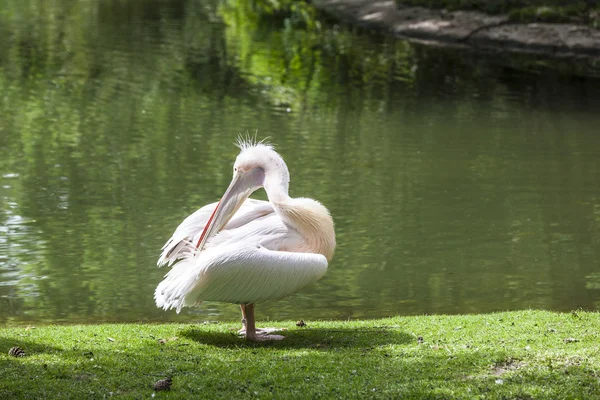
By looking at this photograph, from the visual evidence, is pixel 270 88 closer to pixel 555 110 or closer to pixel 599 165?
pixel 555 110

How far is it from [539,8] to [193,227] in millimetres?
22897

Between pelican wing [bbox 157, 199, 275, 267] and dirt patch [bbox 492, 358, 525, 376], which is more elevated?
pelican wing [bbox 157, 199, 275, 267]

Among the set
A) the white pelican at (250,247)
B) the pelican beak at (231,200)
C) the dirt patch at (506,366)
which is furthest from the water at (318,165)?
the dirt patch at (506,366)

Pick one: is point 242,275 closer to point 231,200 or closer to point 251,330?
point 251,330

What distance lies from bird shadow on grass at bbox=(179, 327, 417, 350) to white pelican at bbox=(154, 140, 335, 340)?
0.13 metres

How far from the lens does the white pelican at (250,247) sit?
6.84 m

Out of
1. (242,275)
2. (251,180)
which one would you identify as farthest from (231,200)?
(242,275)

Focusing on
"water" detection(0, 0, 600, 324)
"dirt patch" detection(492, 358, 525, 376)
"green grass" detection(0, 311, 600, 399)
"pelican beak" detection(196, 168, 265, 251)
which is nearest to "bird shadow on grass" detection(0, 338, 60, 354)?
"green grass" detection(0, 311, 600, 399)

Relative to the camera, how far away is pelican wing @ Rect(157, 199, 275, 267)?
7512mm

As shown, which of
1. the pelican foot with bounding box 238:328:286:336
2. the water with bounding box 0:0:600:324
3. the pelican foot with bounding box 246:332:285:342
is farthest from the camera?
the water with bounding box 0:0:600:324

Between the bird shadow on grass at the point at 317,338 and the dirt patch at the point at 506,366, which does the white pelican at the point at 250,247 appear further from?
the dirt patch at the point at 506,366

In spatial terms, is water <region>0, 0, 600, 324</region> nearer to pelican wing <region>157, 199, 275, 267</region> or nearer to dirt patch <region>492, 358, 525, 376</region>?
pelican wing <region>157, 199, 275, 267</region>

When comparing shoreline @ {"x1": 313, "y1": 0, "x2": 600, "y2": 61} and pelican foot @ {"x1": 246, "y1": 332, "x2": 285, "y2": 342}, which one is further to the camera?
shoreline @ {"x1": 313, "y1": 0, "x2": 600, "y2": 61}

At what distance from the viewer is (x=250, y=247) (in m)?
6.93
